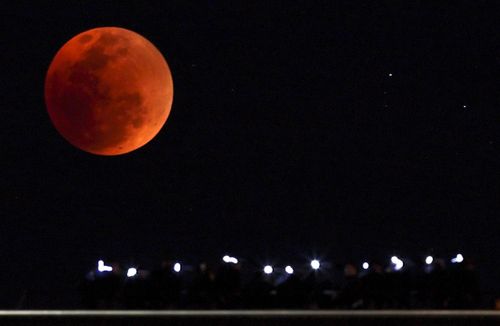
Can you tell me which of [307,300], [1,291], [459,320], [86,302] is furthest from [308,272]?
[1,291]

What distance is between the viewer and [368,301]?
13945 millimetres

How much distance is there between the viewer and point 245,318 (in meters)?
7.32

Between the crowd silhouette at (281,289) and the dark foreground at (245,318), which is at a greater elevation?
the crowd silhouette at (281,289)

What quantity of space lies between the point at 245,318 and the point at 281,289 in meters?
8.05

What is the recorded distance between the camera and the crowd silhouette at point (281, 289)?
46.4 ft

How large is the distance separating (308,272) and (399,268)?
63.9 inches

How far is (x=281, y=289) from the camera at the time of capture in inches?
602

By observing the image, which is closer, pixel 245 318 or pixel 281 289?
pixel 245 318

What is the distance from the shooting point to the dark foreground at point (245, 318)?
7281 mm

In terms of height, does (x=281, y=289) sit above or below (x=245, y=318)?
above

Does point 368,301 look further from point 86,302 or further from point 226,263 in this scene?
point 86,302

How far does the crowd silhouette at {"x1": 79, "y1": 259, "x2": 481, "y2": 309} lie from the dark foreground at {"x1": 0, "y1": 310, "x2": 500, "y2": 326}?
649 centimetres

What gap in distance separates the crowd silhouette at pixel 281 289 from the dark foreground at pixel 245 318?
6490 millimetres

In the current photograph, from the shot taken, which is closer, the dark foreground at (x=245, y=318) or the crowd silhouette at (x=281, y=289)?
the dark foreground at (x=245, y=318)
